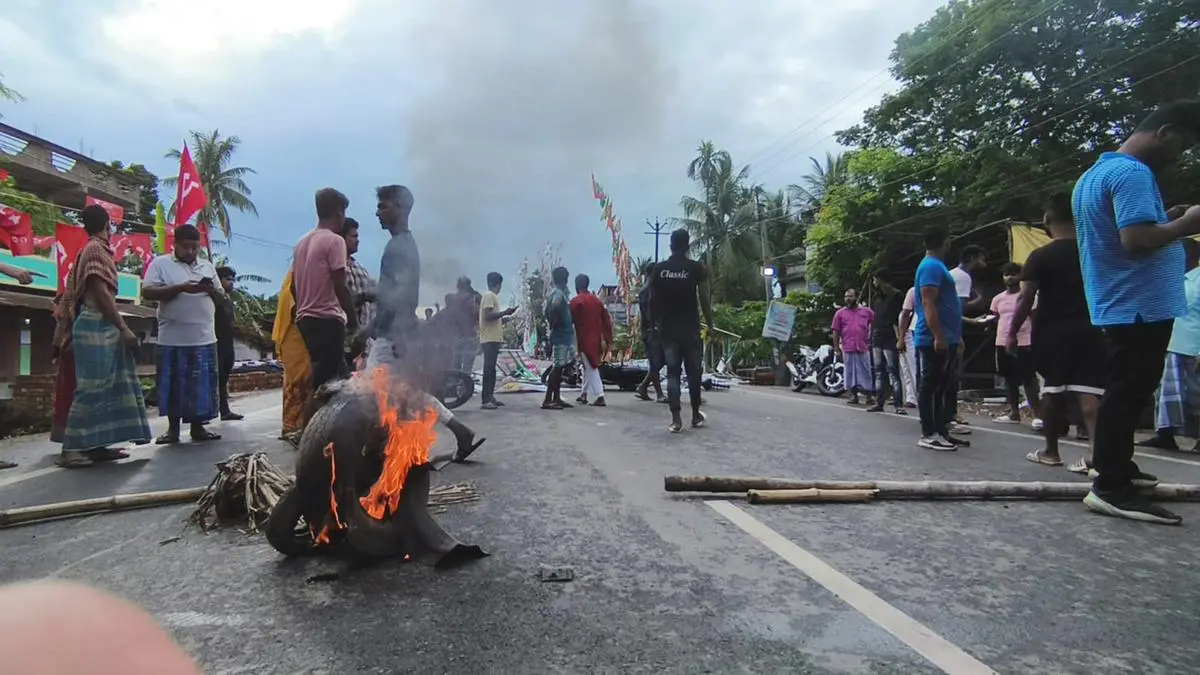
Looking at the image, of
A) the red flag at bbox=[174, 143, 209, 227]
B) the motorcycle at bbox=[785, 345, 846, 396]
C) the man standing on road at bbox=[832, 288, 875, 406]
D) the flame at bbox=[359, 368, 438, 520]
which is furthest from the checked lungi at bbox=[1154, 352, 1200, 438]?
the red flag at bbox=[174, 143, 209, 227]

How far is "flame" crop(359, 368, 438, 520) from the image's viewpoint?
8.79 feet

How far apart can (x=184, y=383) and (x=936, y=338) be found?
6.32 meters

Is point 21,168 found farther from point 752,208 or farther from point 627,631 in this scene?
point 752,208

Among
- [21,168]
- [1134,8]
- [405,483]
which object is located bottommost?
[405,483]

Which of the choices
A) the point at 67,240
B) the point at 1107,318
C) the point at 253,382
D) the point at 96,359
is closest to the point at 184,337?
the point at 96,359

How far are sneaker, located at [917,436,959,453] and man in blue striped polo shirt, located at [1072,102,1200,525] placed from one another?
6.46 ft

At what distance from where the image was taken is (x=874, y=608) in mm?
2215

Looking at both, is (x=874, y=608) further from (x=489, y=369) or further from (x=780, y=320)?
(x=780, y=320)

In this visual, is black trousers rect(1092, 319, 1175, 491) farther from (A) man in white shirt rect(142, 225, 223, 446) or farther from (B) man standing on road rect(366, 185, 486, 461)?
(A) man in white shirt rect(142, 225, 223, 446)

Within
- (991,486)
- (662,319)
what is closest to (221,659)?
(991,486)

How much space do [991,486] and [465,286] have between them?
3.22m

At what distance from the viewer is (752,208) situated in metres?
39.2

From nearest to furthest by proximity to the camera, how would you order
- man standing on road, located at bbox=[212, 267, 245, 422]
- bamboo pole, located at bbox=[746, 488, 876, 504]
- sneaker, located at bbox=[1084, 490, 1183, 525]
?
sneaker, located at bbox=[1084, 490, 1183, 525]
bamboo pole, located at bbox=[746, 488, 876, 504]
man standing on road, located at bbox=[212, 267, 245, 422]

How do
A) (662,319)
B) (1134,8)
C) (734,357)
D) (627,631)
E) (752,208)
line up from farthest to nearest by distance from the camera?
(752,208) < (734,357) < (1134,8) < (662,319) < (627,631)
